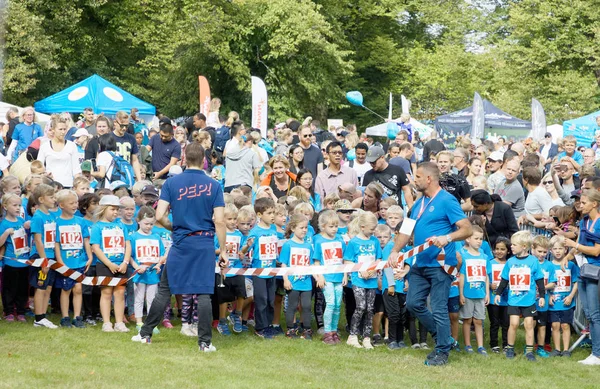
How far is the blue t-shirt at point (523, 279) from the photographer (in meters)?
10.4

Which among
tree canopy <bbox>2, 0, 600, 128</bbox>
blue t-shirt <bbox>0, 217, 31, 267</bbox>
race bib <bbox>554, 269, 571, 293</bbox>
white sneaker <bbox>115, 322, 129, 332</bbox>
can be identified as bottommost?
white sneaker <bbox>115, 322, 129, 332</bbox>

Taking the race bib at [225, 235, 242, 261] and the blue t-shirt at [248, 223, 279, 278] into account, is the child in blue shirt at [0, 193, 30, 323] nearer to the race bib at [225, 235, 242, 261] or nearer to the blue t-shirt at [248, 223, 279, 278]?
the race bib at [225, 235, 242, 261]

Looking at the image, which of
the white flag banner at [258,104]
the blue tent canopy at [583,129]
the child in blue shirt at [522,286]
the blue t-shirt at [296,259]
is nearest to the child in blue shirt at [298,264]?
the blue t-shirt at [296,259]

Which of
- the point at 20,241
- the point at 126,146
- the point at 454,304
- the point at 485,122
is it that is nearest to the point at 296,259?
the point at 454,304

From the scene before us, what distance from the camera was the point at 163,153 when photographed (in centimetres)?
1534

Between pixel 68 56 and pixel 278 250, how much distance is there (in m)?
29.0

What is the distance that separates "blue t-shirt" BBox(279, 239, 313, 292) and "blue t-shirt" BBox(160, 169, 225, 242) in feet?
4.78

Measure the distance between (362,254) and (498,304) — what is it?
Answer: 1711mm

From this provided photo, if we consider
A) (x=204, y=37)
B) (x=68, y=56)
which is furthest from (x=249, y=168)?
(x=68, y=56)

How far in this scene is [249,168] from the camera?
14.9 m

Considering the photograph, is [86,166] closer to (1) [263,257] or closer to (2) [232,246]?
(2) [232,246]

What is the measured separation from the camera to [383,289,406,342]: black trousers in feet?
34.1

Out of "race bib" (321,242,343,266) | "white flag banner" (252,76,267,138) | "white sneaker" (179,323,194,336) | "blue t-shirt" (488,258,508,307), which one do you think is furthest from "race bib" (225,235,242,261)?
"white flag banner" (252,76,267,138)

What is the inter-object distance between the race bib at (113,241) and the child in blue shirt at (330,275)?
2220 mm
